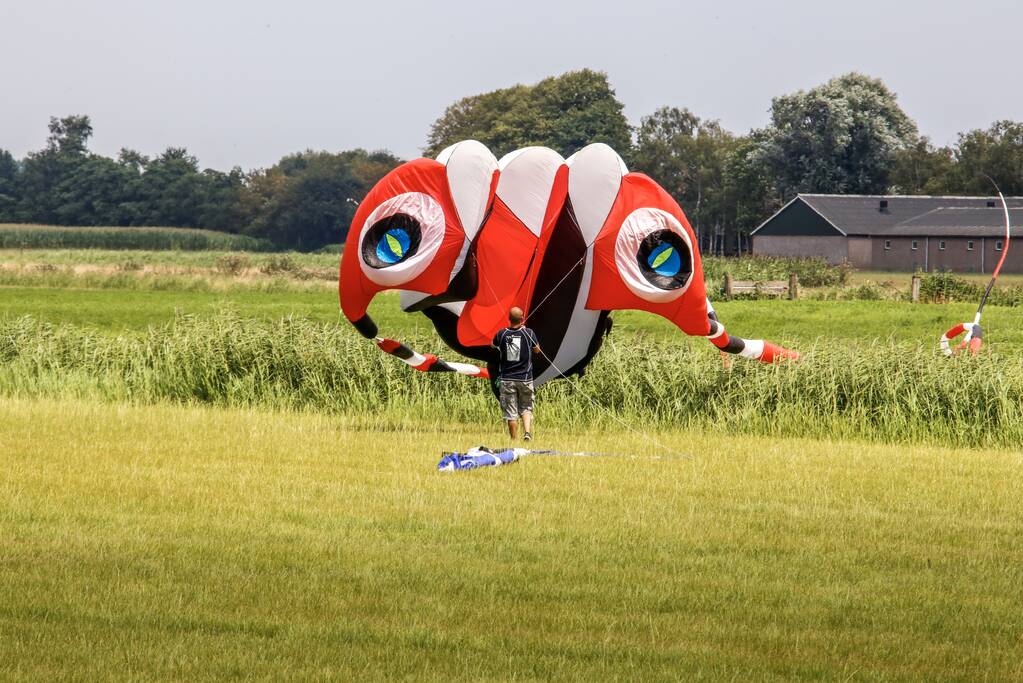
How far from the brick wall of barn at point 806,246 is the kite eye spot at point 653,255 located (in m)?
70.6

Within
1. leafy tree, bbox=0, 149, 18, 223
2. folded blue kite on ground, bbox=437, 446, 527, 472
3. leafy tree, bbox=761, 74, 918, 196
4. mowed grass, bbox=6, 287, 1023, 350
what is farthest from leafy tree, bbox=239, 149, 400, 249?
folded blue kite on ground, bbox=437, 446, 527, 472

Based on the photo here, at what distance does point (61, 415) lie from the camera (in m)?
17.9

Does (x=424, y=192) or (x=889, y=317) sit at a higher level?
(x=424, y=192)

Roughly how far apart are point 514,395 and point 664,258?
225 centimetres

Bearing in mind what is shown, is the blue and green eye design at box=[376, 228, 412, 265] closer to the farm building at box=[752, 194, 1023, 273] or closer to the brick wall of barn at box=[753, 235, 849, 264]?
the farm building at box=[752, 194, 1023, 273]

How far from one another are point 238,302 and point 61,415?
26702 mm

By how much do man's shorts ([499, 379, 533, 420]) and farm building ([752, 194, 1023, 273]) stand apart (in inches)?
2604

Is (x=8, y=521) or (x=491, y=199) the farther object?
(x=491, y=199)

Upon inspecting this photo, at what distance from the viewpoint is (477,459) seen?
13570 mm

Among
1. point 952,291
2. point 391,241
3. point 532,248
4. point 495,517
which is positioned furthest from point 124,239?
point 495,517

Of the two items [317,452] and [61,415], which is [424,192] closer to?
[317,452]

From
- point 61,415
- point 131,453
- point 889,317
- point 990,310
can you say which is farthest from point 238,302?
point 131,453

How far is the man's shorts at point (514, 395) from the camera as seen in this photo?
16062mm

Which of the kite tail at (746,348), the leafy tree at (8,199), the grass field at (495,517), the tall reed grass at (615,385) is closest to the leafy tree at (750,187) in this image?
the leafy tree at (8,199)
